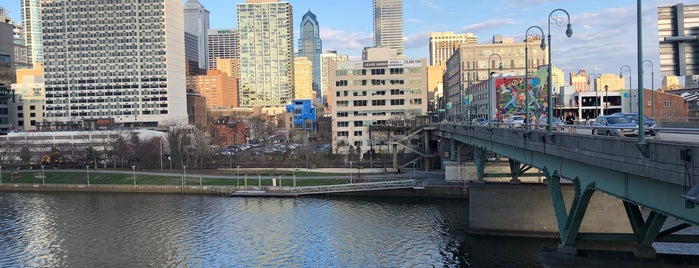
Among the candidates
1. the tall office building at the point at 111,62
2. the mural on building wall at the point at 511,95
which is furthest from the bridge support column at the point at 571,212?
the tall office building at the point at 111,62

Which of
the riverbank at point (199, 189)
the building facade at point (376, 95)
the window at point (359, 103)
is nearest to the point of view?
the riverbank at point (199, 189)

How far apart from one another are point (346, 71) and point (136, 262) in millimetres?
82926

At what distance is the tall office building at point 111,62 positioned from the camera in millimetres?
183000

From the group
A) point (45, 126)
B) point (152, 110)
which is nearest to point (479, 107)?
point (152, 110)

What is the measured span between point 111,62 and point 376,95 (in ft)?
360

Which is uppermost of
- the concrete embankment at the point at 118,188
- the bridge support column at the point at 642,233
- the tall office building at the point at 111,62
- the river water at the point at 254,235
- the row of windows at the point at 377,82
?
the tall office building at the point at 111,62

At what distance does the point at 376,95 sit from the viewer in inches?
4688

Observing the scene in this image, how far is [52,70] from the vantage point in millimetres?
188750

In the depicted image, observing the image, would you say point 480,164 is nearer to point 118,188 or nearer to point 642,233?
point 642,233

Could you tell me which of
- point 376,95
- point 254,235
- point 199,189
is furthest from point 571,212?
point 376,95

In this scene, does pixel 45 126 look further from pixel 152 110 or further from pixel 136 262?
pixel 136 262

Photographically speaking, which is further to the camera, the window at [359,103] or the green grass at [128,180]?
the window at [359,103]

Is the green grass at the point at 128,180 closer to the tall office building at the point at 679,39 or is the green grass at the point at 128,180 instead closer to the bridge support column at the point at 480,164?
the bridge support column at the point at 480,164

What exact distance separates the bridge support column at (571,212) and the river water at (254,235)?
891 centimetres
